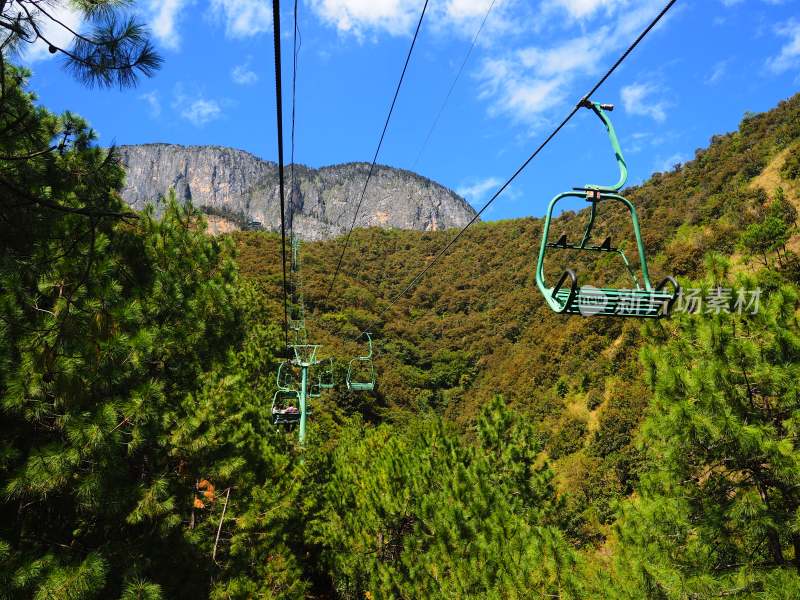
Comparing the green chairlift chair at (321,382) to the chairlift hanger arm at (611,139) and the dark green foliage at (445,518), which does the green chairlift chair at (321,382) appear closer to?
the dark green foliage at (445,518)

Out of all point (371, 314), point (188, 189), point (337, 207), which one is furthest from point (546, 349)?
point (188, 189)

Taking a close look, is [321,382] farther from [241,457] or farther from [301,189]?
[301,189]

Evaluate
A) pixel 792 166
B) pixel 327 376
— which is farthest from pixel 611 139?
pixel 792 166

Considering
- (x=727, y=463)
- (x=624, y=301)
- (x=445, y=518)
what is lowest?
(x=445, y=518)

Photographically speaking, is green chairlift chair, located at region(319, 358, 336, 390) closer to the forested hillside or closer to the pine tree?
the forested hillside

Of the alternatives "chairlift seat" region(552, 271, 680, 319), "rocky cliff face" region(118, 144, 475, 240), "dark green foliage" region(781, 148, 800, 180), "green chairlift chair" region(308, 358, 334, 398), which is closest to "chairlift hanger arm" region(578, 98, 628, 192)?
"chairlift seat" region(552, 271, 680, 319)

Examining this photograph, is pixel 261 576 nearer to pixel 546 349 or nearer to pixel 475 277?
pixel 546 349

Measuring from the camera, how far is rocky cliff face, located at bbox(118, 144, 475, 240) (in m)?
133

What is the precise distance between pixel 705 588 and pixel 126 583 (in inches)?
180

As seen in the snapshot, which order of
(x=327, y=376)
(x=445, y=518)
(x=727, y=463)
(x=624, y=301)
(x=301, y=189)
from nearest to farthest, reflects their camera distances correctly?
(x=624, y=301), (x=727, y=463), (x=445, y=518), (x=327, y=376), (x=301, y=189)

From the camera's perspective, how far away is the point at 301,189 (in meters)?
134

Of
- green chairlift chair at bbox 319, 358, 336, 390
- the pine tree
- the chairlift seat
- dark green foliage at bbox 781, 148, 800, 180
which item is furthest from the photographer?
dark green foliage at bbox 781, 148, 800, 180

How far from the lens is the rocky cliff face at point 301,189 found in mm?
132625

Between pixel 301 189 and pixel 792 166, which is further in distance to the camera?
pixel 301 189
